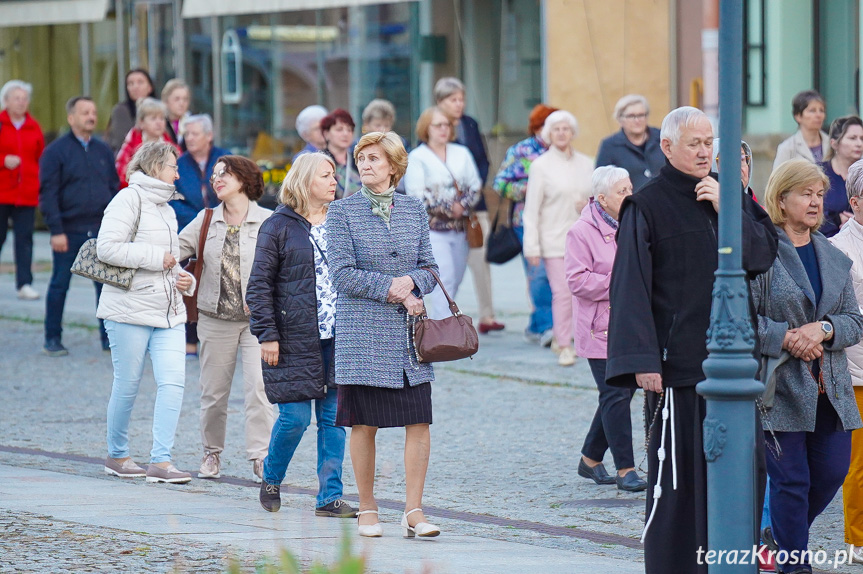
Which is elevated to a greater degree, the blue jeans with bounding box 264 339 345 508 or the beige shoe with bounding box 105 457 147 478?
the blue jeans with bounding box 264 339 345 508

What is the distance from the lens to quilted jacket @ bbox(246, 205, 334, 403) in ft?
23.5

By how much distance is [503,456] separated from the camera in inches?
353

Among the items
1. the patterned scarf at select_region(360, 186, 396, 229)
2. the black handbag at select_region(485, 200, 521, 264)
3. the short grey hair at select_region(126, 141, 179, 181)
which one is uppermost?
the short grey hair at select_region(126, 141, 179, 181)

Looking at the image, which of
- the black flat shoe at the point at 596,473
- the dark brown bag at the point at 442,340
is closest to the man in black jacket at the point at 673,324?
the dark brown bag at the point at 442,340

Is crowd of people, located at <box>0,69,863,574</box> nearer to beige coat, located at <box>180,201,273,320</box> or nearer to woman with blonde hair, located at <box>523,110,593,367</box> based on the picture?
beige coat, located at <box>180,201,273,320</box>

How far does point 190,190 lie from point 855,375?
619 cm

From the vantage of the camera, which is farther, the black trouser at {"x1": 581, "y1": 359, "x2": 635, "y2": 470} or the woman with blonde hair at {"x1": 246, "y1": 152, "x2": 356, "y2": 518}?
the black trouser at {"x1": 581, "y1": 359, "x2": 635, "y2": 470}

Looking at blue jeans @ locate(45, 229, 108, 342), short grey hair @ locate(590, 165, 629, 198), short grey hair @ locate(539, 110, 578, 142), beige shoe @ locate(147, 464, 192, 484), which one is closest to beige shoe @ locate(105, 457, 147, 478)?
beige shoe @ locate(147, 464, 192, 484)

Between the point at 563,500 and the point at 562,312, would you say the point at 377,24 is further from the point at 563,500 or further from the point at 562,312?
the point at 563,500

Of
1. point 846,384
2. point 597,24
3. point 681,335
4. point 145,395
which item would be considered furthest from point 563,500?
→ point 597,24

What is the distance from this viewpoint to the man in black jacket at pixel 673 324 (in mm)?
5473

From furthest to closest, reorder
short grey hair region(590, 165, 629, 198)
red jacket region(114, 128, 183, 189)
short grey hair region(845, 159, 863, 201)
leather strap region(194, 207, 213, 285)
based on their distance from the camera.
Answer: red jacket region(114, 128, 183, 189) → leather strap region(194, 207, 213, 285) → short grey hair region(590, 165, 629, 198) → short grey hair region(845, 159, 863, 201)

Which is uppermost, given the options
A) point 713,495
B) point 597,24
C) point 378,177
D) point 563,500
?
point 597,24

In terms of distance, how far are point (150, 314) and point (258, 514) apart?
156 cm
